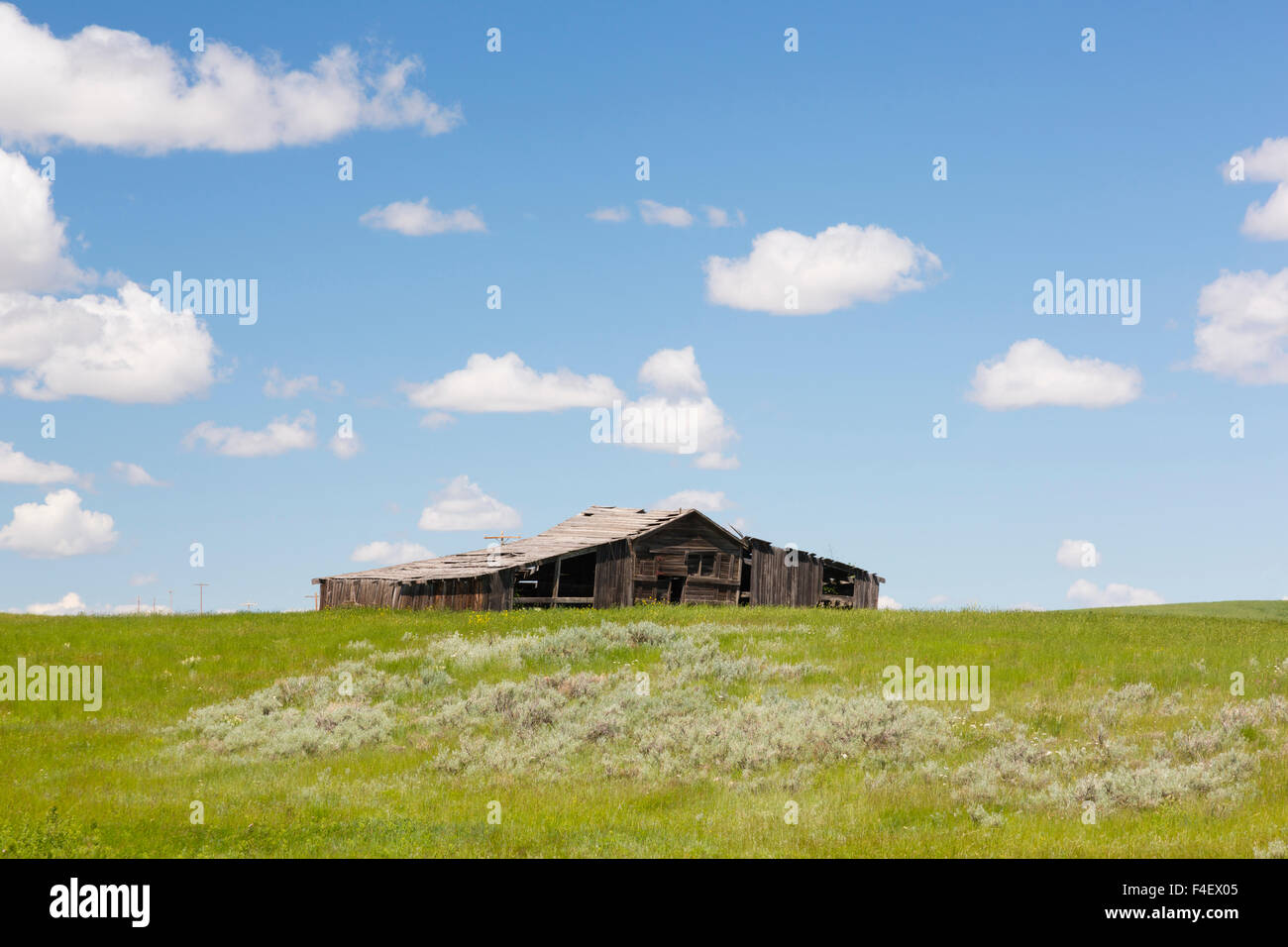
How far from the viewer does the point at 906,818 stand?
16.3 m

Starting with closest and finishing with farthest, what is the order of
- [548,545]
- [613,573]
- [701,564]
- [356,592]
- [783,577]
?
[356,592] → [613,573] → [548,545] → [701,564] → [783,577]

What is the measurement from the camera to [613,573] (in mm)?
52500

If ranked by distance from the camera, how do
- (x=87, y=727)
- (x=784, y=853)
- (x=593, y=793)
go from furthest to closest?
(x=87, y=727) < (x=593, y=793) < (x=784, y=853)

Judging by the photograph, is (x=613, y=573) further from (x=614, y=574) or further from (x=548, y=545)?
(x=548, y=545)

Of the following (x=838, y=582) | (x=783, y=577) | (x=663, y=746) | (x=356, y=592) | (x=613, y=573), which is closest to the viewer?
(x=663, y=746)

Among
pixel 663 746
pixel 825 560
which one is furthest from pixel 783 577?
pixel 663 746

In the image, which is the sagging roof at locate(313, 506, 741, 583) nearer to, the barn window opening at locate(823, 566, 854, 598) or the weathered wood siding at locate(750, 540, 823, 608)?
the weathered wood siding at locate(750, 540, 823, 608)

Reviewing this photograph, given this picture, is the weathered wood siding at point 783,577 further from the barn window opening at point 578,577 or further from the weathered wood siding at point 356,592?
the weathered wood siding at point 356,592

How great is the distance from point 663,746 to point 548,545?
33.9 m

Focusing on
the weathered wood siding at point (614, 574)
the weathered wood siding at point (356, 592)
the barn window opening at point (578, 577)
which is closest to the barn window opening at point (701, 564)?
the weathered wood siding at point (614, 574)

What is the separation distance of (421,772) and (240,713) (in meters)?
9.90

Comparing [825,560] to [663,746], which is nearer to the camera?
[663,746]
